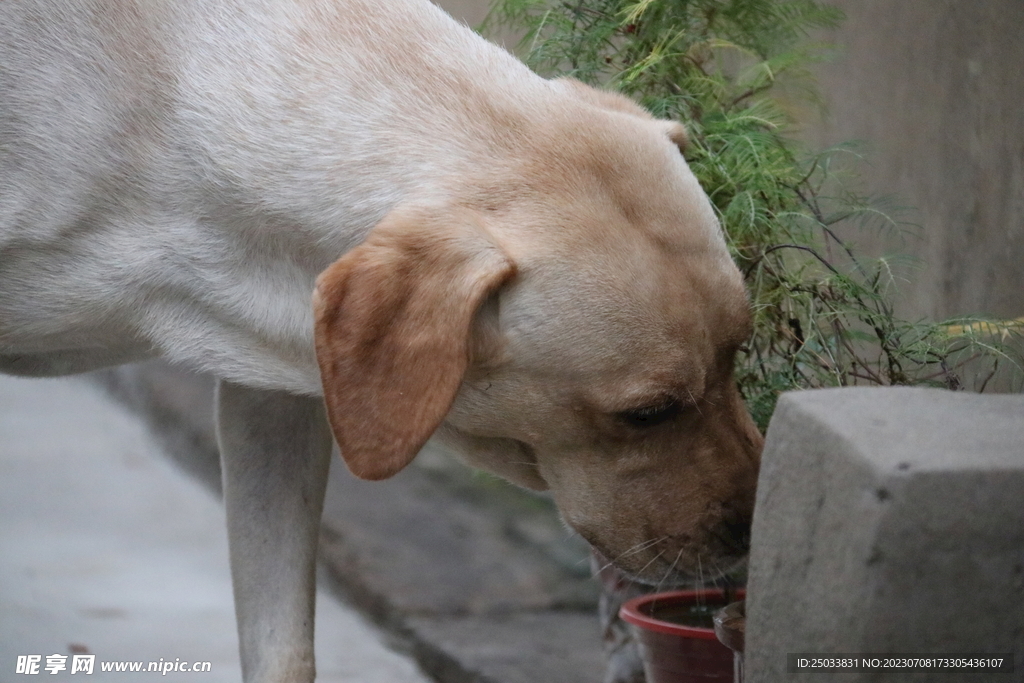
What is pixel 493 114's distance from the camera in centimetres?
211

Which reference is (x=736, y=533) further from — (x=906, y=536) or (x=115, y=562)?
(x=115, y=562)

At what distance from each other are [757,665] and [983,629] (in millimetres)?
365

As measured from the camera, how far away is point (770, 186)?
2613mm

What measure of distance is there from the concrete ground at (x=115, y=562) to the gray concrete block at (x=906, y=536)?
7.46 feet

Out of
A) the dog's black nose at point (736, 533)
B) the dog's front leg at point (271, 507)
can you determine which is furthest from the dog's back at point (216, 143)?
the dog's black nose at point (736, 533)

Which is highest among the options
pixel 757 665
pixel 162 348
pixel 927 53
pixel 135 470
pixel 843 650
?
pixel 927 53

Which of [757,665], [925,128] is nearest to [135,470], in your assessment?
[925,128]

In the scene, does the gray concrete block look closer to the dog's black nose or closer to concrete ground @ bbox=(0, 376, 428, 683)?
the dog's black nose

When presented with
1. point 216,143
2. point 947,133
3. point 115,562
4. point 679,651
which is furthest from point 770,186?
point 115,562

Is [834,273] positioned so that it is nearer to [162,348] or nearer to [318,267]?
[318,267]

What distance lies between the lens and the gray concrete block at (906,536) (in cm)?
149

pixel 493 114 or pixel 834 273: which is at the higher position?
pixel 493 114

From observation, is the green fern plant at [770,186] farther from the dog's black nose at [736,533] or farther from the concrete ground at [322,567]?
the concrete ground at [322,567]

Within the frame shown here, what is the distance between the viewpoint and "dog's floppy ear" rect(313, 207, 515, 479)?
182 cm
